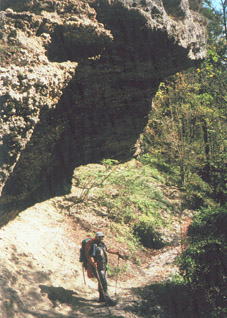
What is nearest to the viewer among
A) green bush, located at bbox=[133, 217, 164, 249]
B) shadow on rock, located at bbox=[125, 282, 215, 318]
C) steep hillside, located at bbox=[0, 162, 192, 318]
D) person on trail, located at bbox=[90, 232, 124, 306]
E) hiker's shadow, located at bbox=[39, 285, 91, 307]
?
steep hillside, located at bbox=[0, 162, 192, 318]

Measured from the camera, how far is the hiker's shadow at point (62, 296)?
249 inches

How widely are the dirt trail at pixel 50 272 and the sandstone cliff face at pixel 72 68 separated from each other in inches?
31.9

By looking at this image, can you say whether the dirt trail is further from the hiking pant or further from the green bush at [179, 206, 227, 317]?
the green bush at [179, 206, 227, 317]

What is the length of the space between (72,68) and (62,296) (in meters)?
5.05

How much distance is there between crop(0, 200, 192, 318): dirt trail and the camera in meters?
5.82

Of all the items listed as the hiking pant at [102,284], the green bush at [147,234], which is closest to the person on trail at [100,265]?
the hiking pant at [102,284]

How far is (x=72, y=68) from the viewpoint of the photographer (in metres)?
6.52

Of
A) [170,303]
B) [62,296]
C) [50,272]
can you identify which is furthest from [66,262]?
[170,303]

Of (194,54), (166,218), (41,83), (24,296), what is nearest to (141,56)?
(194,54)

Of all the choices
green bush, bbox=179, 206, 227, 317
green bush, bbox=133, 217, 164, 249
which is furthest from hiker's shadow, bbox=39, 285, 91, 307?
green bush, bbox=133, 217, 164, 249

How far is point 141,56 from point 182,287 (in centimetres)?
577

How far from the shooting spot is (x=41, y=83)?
5.41m

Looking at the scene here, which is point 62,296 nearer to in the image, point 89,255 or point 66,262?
point 89,255

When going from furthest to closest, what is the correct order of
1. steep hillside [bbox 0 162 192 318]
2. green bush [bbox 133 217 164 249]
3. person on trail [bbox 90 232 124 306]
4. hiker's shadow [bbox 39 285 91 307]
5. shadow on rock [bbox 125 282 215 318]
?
green bush [bbox 133 217 164 249] → person on trail [bbox 90 232 124 306] → hiker's shadow [bbox 39 285 91 307] → shadow on rock [bbox 125 282 215 318] → steep hillside [bbox 0 162 192 318]
